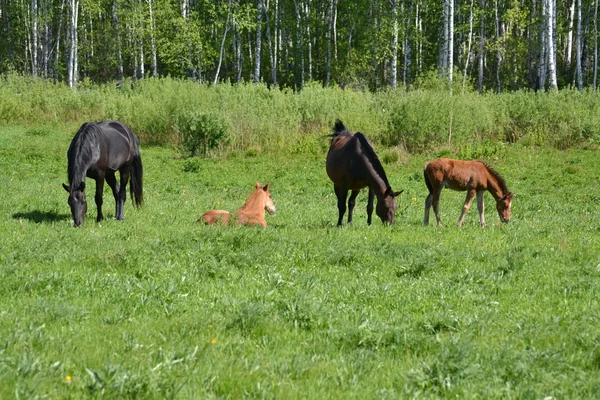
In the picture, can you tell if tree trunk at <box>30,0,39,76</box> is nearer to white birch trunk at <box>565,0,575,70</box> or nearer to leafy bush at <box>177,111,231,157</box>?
leafy bush at <box>177,111,231,157</box>

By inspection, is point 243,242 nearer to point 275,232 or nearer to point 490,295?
point 275,232

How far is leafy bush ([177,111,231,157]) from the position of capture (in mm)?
23828

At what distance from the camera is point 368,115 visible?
86.3 feet

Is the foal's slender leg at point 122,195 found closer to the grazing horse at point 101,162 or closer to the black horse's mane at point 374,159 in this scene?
the grazing horse at point 101,162

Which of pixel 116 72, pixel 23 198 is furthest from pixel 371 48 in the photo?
pixel 23 198

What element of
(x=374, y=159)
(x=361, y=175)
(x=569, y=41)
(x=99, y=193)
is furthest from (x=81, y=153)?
(x=569, y=41)

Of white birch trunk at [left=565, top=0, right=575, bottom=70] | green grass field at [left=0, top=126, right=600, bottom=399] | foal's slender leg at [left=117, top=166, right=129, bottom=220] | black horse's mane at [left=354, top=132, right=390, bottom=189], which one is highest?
white birch trunk at [left=565, top=0, right=575, bottom=70]

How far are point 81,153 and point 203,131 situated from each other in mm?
11599

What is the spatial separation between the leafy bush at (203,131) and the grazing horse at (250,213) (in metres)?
11.0

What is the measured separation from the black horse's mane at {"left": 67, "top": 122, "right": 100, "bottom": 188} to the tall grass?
451 inches

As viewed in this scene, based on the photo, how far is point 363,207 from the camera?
16.7 meters

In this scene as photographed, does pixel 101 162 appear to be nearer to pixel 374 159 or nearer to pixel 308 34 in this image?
pixel 374 159

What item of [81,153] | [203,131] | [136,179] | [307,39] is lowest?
[136,179]

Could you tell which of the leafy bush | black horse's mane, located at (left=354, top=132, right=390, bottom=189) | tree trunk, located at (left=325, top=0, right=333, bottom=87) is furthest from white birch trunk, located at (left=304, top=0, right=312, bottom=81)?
black horse's mane, located at (left=354, top=132, right=390, bottom=189)
